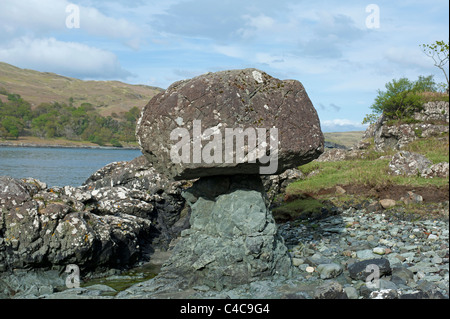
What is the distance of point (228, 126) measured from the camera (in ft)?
32.4

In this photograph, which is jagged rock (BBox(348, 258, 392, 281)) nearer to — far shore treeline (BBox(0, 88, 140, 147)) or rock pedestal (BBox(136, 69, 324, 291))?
rock pedestal (BBox(136, 69, 324, 291))

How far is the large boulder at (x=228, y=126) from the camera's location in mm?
9891

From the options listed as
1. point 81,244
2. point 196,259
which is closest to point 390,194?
point 196,259

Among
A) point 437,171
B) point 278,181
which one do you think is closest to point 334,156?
point 278,181

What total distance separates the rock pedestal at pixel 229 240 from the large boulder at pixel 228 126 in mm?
735

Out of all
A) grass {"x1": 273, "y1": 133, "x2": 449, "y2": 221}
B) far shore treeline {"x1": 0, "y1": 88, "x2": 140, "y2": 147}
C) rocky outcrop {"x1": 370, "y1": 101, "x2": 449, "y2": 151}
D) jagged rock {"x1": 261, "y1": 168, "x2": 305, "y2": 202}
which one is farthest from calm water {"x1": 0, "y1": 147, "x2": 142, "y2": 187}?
far shore treeline {"x1": 0, "y1": 88, "x2": 140, "y2": 147}

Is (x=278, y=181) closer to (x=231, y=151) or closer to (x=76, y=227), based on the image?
(x=76, y=227)

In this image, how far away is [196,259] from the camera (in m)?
10.9

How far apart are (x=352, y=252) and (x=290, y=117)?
14.8ft

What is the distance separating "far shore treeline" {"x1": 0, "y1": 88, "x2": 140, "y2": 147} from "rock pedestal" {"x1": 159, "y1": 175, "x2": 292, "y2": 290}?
4426 inches

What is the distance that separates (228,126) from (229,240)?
2980 millimetres

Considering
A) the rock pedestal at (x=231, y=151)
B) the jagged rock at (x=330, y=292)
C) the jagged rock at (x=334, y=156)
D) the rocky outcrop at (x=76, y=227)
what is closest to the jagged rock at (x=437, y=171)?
the rock pedestal at (x=231, y=151)
